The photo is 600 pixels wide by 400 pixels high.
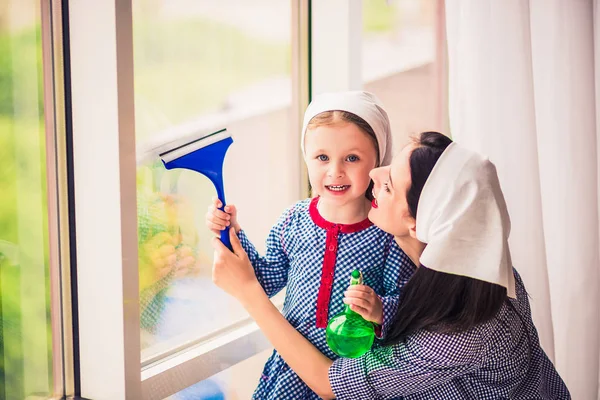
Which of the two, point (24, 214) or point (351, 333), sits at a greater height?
point (24, 214)

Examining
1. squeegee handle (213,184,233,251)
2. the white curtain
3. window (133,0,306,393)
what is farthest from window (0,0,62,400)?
the white curtain

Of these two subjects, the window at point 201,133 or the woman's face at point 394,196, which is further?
the window at point 201,133

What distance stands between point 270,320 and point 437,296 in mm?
281

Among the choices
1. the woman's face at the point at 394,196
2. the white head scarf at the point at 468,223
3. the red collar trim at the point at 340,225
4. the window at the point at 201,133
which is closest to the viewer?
the white head scarf at the point at 468,223

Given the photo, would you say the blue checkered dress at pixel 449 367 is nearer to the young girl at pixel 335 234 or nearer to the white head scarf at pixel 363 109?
the young girl at pixel 335 234

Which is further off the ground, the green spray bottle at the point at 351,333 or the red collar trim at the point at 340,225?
the red collar trim at the point at 340,225

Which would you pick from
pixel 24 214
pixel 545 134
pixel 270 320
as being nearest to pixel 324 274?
pixel 270 320

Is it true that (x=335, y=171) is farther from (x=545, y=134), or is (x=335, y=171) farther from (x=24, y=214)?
(x=545, y=134)

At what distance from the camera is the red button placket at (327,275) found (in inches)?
42.5

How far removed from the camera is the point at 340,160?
1.06 meters

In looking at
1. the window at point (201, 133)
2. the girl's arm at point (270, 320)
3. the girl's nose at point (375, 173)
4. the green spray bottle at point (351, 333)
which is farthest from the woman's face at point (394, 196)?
the window at point (201, 133)

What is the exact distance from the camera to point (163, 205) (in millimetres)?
1289

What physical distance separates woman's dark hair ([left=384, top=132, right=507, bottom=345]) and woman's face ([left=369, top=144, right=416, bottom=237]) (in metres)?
0.01

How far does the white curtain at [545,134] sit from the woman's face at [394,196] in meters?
0.49
